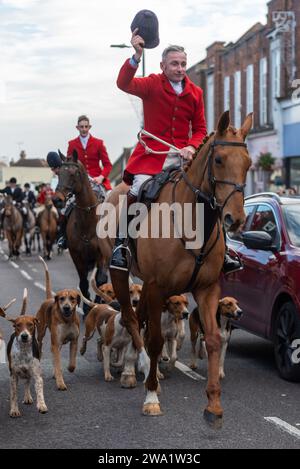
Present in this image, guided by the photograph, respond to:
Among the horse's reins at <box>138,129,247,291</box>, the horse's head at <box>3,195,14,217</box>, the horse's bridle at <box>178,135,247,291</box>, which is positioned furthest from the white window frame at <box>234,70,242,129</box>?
the horse's bridle at <box>178,135,247,291</box>

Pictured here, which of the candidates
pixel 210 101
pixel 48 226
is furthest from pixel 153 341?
pixel 210 101

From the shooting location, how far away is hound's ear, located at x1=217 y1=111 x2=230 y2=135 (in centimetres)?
721

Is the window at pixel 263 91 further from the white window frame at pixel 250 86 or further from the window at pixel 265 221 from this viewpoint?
the window at pixel 265 221

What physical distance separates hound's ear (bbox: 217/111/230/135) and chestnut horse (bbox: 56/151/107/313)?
701cm

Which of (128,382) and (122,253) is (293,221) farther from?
(128,382)

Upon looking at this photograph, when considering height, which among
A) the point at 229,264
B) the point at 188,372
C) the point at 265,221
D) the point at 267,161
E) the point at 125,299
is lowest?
the point at 188,372

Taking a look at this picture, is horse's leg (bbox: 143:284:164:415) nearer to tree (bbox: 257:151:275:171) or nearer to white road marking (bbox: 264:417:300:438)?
white road marking (bbox: 264:417:300:438)

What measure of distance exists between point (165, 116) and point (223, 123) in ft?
5.15

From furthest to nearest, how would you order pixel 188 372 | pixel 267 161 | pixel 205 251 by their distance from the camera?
1. pixel 267 161
2. pixel 188 372
3. pixel 205 251

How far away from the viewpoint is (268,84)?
4238 centimetres

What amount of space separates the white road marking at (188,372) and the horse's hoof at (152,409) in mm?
1790

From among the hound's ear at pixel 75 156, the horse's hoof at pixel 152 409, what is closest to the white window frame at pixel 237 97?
the hound's ear at pixel 75 156

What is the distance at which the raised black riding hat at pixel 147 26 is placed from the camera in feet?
27.1

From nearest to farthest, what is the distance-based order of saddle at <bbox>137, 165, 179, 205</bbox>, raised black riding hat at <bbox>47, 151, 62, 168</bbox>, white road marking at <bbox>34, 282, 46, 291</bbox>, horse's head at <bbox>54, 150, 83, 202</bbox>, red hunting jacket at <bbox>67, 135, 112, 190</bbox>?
1. saddle at <bbox>137, 165, 179, 205</bbox>
2. horse's head at <bbox>54, 150, 83, 202</bbox>
3. raised black riding hat at <bbox>47, 151, 62, 168</bbox>
4. red hunting jacket at <bbox>67, 135, 112, 190</bbox>
5. white road marking at <bbox>34, 282, 46, 291</bbox>
